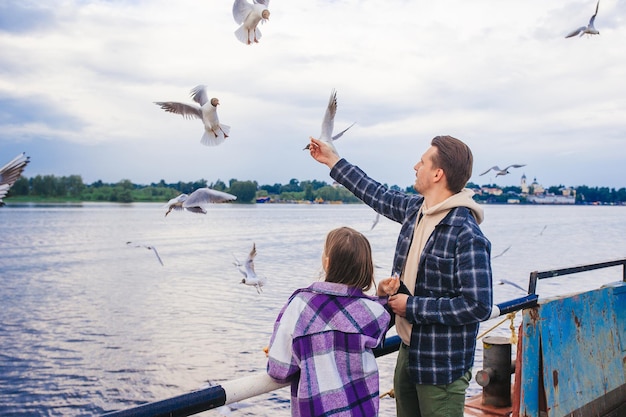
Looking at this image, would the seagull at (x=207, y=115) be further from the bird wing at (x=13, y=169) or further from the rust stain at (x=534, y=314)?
the rust stain at (x=534, y=314)

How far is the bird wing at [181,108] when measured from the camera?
4715 millimetres

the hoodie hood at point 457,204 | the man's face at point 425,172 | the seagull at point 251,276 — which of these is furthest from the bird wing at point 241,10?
the seagull at point 251,276

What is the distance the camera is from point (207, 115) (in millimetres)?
4465

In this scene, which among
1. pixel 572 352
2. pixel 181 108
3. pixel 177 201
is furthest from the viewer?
pixel 177 201

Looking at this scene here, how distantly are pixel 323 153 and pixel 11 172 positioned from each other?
160 centimetres

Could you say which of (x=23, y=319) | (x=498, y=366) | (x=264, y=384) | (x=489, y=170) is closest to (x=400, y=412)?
(x=264, y=384)

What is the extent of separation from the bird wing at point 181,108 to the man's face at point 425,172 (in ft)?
9.00

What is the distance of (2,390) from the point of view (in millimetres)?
13469

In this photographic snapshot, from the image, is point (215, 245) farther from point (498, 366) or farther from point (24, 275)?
point (498, 366)

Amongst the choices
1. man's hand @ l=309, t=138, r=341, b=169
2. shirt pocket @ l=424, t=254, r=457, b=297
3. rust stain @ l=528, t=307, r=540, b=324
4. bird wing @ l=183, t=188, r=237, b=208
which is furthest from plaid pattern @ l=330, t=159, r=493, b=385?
bird wing @ l=183, t=188, r=237, b=208

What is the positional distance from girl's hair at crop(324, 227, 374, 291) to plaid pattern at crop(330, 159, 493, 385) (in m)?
0.26

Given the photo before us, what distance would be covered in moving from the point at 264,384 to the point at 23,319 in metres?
21.2

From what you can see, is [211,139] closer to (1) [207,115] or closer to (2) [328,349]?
(1) [207,115]

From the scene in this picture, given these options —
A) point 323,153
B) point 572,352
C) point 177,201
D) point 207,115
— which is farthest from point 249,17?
point 572,352
